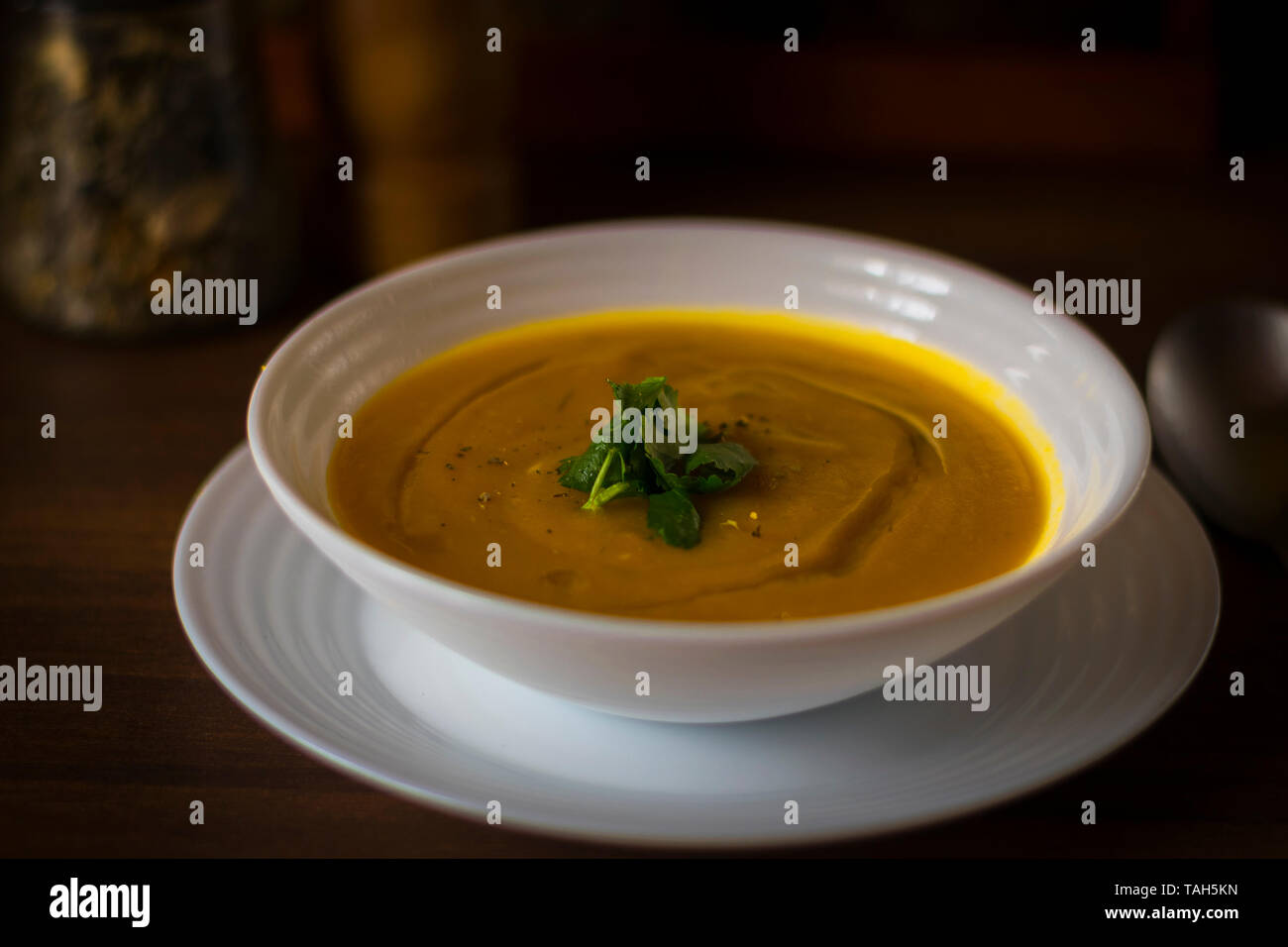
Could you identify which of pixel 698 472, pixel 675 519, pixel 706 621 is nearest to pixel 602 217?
pixel 698 472

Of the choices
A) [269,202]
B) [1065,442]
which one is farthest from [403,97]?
[1065,442]

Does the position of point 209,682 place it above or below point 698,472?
below

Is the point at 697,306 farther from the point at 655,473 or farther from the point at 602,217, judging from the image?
the point at 602,217

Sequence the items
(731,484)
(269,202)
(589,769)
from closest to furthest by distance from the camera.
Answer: (589,769), (731,484), (269,202)

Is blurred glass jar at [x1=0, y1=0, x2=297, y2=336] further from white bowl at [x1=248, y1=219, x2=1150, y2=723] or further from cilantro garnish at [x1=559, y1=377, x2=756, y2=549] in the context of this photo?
cilantro garnish at [x1=559, y1=377, x2=756, y2=549]

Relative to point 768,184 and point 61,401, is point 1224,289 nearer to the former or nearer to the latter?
point 768,184

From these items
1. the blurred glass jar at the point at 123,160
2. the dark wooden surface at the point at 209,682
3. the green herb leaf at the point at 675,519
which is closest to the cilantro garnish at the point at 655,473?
the green herb leaf at the point at 675,519
